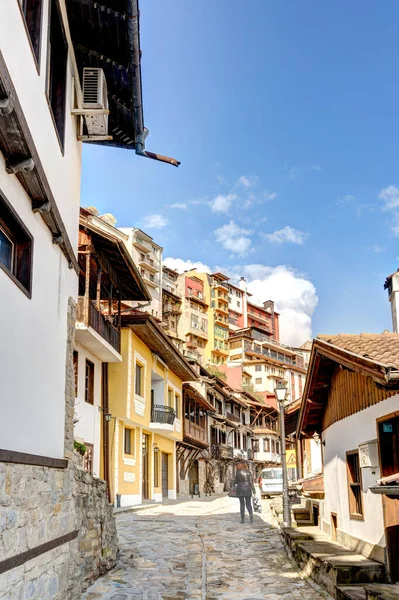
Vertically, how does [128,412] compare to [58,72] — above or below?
below

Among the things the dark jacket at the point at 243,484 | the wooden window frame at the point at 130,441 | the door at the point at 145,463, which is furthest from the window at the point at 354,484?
the door at the point at 145,463

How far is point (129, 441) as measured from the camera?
23312mm

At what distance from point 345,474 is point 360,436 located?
161cm

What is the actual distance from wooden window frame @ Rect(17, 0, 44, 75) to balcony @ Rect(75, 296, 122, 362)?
33.9ft

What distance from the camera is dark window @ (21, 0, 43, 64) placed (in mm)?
6133

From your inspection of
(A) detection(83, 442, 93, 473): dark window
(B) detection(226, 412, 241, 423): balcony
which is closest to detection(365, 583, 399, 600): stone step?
(A) detection(83, 442, 93, 473): dark window

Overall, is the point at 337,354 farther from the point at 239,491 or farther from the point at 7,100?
the point at 239,491

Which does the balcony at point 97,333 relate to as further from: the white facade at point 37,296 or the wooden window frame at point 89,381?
the white facade at point 37,296

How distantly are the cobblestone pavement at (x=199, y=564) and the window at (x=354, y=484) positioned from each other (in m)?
1.48

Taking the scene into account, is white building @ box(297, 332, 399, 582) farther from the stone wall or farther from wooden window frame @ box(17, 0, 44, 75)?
wooden window frame @ box(17, 0, 44, 75)

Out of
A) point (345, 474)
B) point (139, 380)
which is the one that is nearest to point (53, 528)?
point (345, 474)

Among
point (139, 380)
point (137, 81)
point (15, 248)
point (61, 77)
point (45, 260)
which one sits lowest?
point (15, 248)

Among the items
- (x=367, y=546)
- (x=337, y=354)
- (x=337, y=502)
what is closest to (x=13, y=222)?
(x=337, y=354)

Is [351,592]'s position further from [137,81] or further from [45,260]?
[137,81]
